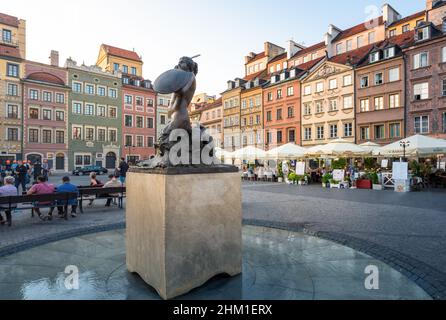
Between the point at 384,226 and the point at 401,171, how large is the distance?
997 centimetres

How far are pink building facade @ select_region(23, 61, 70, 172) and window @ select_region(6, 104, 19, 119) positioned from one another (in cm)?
86

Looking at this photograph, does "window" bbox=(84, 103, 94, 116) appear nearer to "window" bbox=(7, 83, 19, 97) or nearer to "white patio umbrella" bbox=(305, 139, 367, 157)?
A: "window" bbox=(7, 83, 19, 97)

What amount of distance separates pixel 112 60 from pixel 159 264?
184 feet

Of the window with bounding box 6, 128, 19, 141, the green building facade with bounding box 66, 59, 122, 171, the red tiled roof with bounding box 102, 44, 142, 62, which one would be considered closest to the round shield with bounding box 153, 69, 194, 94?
the window with bounding box 6, 128, 19, 141

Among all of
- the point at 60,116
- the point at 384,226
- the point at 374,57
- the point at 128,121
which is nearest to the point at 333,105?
the point at 374,57

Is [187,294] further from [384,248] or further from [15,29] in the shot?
[15,29]

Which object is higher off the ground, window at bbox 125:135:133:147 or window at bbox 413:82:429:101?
window at bbox 413:82:429:101

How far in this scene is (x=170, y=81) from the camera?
11.8ft

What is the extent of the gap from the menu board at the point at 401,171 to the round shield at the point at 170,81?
15404 millimetres

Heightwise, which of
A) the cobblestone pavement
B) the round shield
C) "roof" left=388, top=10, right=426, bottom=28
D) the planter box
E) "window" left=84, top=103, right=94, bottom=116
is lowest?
the cobblestone pavement

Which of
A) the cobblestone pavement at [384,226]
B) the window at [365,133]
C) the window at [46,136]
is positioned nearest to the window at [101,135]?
the window at [46,136]

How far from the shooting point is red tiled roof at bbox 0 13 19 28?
39.2 m

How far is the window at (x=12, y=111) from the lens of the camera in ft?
123
